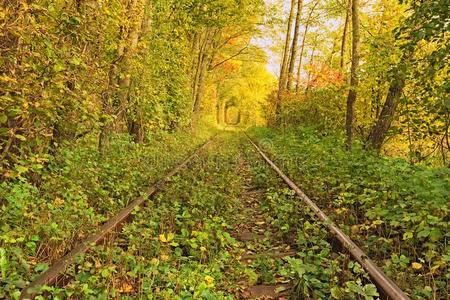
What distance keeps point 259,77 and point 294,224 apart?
159ft

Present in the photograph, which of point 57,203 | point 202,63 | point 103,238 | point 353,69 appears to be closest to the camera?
point 103,238

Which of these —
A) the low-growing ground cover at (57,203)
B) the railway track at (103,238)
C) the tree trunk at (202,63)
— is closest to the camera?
the railway track at (103,238)

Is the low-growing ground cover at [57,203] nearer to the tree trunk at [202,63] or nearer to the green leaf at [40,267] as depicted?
the green leaf at [40,267]

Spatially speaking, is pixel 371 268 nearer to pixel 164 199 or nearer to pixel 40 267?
pixel 40 267

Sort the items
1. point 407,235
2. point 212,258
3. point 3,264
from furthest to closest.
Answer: point 407,235, point 212,258, point 3,264

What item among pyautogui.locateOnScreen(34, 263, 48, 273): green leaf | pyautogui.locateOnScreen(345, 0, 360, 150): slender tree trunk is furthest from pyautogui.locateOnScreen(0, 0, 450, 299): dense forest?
pyautogui.locateOnScreen(345, 0, 360, 150): slender tree trunk

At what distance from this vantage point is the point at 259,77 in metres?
53.1

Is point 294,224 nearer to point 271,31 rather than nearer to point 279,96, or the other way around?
point 279,96

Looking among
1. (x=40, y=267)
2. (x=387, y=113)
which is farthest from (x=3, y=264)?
(x=387, y=113)

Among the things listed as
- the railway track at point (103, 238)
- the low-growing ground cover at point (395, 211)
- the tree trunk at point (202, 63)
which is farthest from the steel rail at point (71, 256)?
the tree trunk at point (202, 63)

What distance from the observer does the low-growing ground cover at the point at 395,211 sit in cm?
395

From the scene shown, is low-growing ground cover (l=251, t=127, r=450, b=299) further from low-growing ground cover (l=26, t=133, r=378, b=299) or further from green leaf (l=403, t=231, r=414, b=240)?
low-growing ground cover (l=26, t=133, r=378, b=299)

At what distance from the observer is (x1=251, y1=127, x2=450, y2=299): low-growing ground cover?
395 centimetres

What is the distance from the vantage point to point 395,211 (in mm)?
5531
